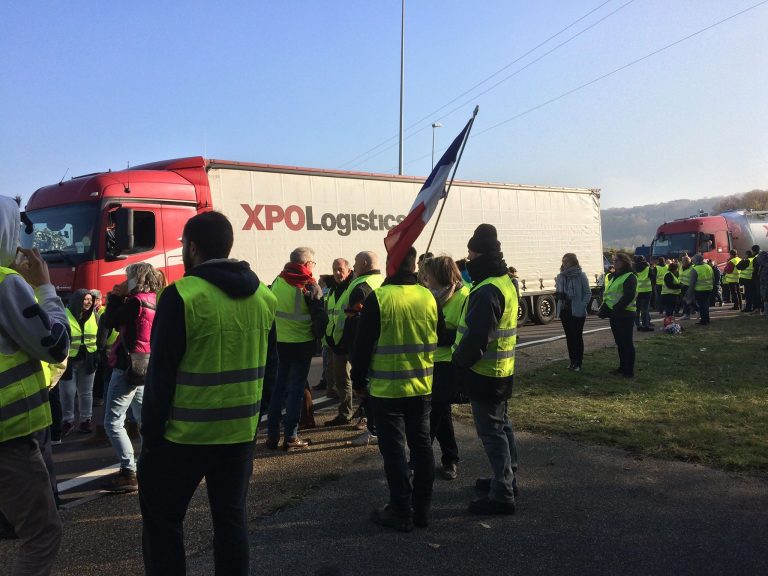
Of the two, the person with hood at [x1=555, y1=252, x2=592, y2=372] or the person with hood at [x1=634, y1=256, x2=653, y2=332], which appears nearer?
the person with hood at [x1=555, y1=252, x2=592, y2=372]

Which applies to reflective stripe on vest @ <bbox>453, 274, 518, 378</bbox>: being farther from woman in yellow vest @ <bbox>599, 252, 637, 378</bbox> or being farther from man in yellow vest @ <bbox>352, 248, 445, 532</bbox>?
woman in yellow vest @ <bbox>599, 252, 637, 378</bbox>

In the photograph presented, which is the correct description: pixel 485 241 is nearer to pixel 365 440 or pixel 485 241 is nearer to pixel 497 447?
pixel 497 447

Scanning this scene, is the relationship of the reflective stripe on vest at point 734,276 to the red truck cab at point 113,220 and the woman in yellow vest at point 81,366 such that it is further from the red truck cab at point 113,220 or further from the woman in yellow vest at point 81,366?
the woman in yellow vest at point 81,366

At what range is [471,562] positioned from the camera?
141 inches

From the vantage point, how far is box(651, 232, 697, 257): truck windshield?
2592 cm

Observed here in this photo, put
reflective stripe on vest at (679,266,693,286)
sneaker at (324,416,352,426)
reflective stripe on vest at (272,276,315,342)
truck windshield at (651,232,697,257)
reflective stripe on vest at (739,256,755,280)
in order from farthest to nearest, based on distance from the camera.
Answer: truck windshield at (651,232,697,257) < reflective stripe on vest at (739,256,755,280) < reflective stripe on vest at (679,266,693,286) < sneaker at (324,416,352,426) < reflective stripe on vest at (272,276,315,342)

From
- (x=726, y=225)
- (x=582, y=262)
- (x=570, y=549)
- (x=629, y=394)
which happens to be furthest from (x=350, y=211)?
(x=726, y=225)

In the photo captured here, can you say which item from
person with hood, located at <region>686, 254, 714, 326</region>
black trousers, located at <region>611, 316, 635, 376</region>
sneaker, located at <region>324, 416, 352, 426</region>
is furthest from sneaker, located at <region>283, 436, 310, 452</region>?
person with hood, located at <region>686, 254, 714, 326</region>

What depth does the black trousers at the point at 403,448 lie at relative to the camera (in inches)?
159

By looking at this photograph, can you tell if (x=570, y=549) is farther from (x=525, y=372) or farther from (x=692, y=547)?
(x=525, y=372)

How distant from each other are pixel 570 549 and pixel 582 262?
1665 cm

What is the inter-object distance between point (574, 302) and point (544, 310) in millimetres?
8746

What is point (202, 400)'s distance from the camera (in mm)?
2678

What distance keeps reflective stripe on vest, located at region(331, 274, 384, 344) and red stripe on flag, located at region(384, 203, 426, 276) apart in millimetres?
819
